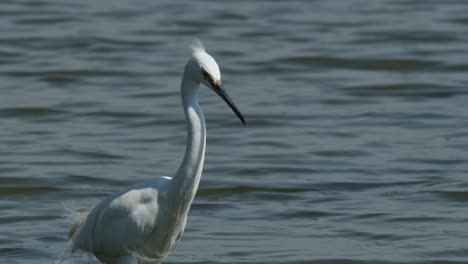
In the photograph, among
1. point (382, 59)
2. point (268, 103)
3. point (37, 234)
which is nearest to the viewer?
point (37, 234)

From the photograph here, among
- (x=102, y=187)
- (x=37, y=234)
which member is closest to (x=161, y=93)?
(x=102, y=187)

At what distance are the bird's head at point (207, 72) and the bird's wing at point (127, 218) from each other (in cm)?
70

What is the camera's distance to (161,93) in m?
12.8

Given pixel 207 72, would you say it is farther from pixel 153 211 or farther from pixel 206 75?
pixel 153 211

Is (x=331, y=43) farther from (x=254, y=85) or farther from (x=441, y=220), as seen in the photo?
(x=441, y=220)

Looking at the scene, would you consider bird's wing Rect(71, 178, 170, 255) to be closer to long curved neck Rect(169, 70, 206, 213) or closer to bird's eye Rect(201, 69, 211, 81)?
long curved neck Rect(169, 70, 206, 213)

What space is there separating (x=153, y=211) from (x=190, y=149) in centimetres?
43

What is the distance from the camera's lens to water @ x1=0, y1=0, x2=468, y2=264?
8.40m

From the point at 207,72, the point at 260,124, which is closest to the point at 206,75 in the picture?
the point at 207,72

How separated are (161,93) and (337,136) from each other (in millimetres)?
2461

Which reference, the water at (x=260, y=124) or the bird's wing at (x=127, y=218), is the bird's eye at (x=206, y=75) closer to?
the bird's wing at (x=127, y=218)

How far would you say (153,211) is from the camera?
673 cm

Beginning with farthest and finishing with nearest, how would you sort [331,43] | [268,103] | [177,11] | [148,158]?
[177,11] < [331,43] < [268,103] < [148,158]

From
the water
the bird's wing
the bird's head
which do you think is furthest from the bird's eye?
the water
